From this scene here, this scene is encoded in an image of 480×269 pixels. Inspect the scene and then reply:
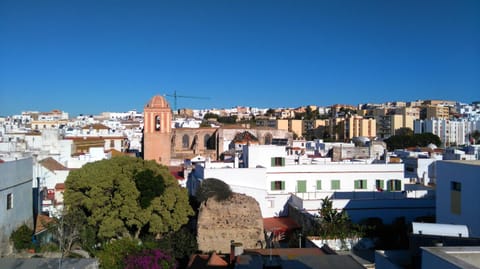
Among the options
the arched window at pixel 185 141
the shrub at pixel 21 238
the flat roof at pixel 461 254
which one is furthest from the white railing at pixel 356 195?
the arched window at pixel 185 141

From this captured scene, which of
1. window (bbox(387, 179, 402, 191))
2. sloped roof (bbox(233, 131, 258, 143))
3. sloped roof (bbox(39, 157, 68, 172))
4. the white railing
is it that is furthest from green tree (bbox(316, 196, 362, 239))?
sloped roof (bbox(233, 131, 258, 143))

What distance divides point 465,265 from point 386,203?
1642 centimetres

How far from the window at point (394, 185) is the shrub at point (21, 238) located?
18.9 meters

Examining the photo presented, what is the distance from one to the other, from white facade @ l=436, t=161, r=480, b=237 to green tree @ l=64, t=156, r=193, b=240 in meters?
10.9

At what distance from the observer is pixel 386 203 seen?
21.4m

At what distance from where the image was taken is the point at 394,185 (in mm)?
25484

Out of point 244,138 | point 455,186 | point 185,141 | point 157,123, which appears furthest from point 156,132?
point 455,186

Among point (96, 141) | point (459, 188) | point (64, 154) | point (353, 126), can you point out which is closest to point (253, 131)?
point (96, 141)

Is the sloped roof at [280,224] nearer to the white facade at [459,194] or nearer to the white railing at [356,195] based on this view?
the white railing at [356,195]

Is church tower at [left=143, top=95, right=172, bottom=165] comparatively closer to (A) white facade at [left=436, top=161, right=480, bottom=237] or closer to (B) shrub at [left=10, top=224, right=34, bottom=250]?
(B) shrub at [left=10, top=224, right=34, bottom=250]

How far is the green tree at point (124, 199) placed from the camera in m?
18.6

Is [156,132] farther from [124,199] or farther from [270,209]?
[124,199]

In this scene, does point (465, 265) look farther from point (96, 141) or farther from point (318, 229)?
point (96, 141)

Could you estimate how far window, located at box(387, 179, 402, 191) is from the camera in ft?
83.2
